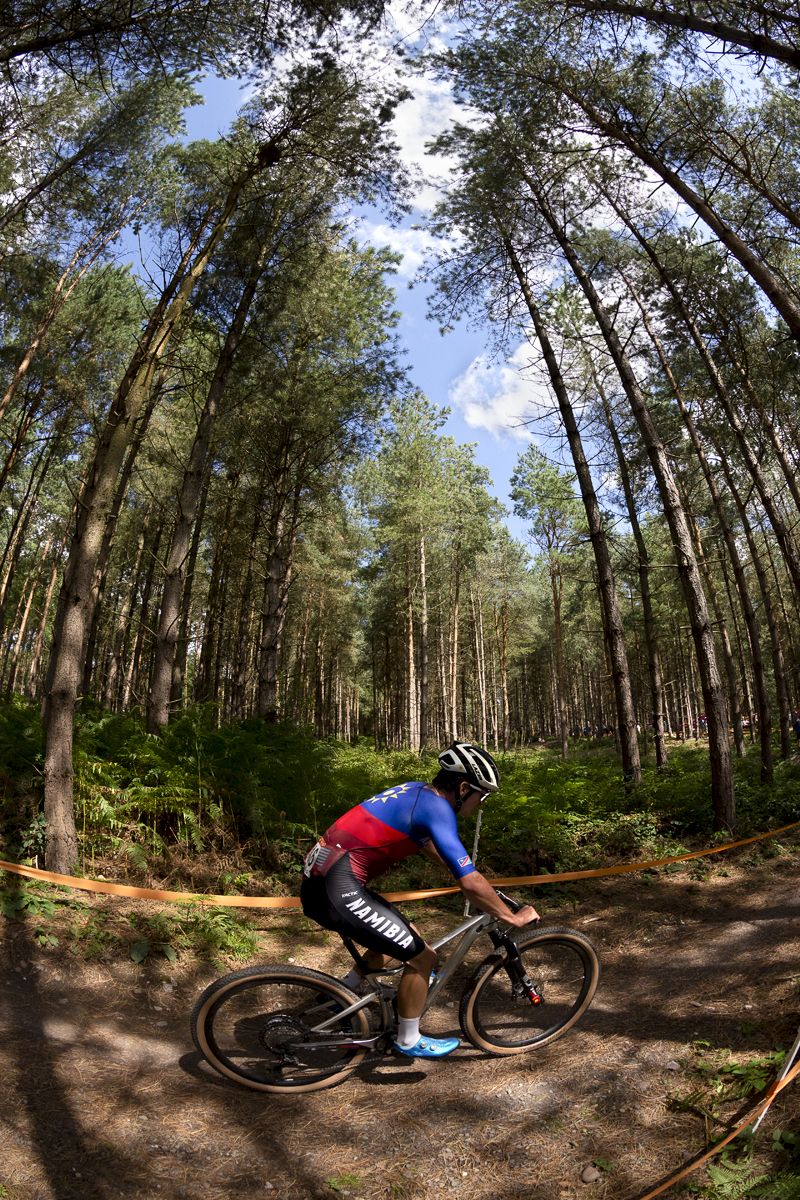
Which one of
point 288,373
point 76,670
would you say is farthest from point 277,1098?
point 288,373

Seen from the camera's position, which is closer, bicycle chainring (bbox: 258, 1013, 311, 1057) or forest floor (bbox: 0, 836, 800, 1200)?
forest floor (bbox: 0, 836, 800, 1200)

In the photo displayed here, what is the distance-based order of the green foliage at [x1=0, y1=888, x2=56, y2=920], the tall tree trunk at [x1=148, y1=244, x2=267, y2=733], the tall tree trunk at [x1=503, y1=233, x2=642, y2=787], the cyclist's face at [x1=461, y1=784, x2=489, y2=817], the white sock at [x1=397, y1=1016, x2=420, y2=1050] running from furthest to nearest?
the tall tree trunk at [x1=503, y1=233, x2=642, y2=787], the tall tree trunk at [x1=148, y1=244, x2=267, y2=733], the green foliage at [x1=0, y1=888, x2=56, y2=920], the cyclist's face at [x1=461, y1=784, x2=489, y2=817], the white sock at [x1=397, y1=1016, x2=420, y2=1050]

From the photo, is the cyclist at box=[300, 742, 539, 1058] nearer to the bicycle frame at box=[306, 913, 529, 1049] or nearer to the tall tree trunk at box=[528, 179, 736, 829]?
the bicycle frame at box=[306, 913, 529, 1049]

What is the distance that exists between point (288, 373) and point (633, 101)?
8.39 m

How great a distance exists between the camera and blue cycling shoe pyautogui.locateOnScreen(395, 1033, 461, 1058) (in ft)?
11.4

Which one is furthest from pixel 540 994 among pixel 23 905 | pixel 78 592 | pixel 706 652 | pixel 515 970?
pixel 706 652

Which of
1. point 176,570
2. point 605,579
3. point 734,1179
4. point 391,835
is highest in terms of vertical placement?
point 176,570

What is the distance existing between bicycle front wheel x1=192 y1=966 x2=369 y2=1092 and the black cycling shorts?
0.29 m

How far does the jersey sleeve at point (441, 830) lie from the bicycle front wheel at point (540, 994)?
0.85 meters

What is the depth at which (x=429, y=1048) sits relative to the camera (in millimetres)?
3566

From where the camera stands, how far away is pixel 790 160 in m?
10.9

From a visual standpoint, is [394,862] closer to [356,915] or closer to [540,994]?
[356,915]

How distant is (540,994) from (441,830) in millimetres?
1386

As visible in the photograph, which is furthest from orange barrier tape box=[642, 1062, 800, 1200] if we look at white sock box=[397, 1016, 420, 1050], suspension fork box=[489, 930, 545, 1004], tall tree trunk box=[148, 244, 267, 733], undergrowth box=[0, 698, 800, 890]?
tall tree trunk box=[148, 244, 267, 733]
